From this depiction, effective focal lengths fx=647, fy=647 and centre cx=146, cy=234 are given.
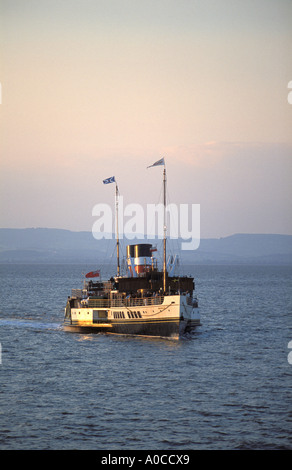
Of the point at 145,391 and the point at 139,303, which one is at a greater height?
the point at 139,303

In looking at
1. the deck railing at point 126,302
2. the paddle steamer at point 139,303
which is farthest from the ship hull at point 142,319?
the deck railing at point 126,302

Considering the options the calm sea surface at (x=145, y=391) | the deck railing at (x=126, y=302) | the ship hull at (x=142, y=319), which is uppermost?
the deck railing at (x=126, y=302)

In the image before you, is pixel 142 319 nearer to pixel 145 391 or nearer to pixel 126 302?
pixel 126 302

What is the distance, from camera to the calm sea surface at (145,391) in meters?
35.0

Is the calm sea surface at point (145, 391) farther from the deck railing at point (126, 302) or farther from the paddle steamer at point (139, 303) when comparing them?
the deck railing at point (126, 302)

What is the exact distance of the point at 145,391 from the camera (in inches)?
1796

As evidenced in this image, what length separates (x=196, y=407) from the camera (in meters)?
41.2

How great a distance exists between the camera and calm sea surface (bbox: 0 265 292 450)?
115ft

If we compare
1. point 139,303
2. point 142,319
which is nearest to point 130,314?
point 139,303

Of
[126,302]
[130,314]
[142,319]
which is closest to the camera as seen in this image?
[142,319]

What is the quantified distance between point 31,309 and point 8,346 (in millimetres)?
44350

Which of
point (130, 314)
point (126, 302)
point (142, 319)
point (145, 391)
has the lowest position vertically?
point (145, 391)

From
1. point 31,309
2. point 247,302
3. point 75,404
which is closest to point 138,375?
point 75,404
